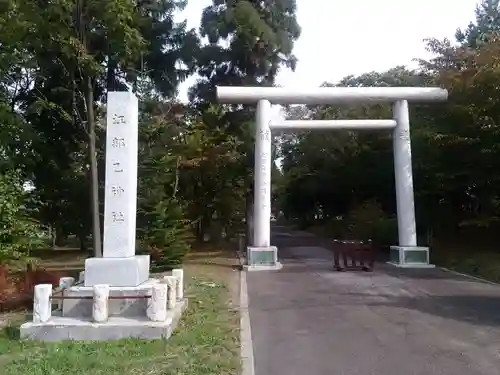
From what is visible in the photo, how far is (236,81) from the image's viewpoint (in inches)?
917

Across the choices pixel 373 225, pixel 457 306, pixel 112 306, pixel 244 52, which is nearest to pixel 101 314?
pixel 112 306

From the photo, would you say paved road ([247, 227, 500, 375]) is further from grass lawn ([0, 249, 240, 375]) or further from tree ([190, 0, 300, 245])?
tree ([190, 0, 300, 245])

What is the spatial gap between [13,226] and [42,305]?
4.54 metres

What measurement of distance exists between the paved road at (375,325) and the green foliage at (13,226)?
515cm

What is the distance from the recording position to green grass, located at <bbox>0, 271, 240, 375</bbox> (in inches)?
238

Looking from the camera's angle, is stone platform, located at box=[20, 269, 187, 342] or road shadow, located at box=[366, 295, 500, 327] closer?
stone platform, located at box=[20, 269, 187, 342]

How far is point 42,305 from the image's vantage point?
780 cm

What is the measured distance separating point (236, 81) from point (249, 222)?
6113mm

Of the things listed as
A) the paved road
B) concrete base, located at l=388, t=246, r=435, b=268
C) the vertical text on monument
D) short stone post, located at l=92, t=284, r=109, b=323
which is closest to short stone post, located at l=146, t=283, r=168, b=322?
short stone post, located at l=92, t=284, r=109, b=323

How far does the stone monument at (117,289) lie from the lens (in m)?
7.57

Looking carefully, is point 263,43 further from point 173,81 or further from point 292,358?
point 292,358

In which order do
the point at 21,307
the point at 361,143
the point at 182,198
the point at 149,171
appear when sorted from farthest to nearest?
the point at 361,143
the point at 182,198
the point at 149,171
the point at 21,307

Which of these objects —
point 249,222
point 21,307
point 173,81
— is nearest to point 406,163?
point 249,222

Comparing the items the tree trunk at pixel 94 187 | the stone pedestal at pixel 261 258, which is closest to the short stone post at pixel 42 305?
the stone pedestal at pixel 261 258
